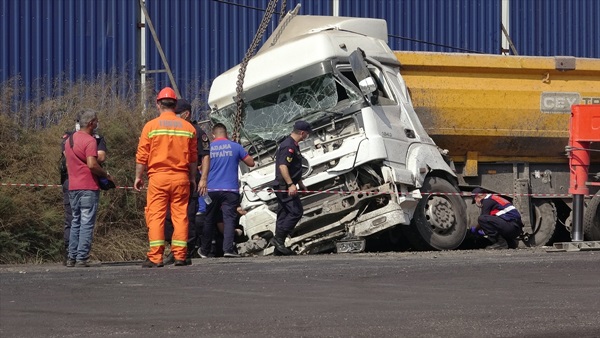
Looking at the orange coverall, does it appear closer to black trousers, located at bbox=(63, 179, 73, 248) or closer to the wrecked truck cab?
black trousers, located at bbox=(63, 179, 73, 248)

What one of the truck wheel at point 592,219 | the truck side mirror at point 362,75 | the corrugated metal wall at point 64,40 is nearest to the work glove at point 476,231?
the truck wheel at point 592,219

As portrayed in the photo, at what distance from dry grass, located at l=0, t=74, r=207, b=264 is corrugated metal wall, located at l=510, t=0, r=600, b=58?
939cm

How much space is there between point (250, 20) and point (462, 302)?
13385mm

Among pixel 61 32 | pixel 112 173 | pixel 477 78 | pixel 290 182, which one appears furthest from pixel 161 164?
pixel 61 32

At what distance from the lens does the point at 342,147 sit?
43.5ft

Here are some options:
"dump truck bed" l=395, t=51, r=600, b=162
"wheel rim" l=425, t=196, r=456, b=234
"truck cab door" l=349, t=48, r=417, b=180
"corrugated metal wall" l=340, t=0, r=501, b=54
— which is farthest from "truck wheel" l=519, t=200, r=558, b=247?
"corrugated metal wall" l=340, t=0, r=501, b=54

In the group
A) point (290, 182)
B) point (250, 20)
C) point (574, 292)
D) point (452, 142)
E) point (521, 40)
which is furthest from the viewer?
point (521, 40)

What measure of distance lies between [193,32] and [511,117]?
7087 mm

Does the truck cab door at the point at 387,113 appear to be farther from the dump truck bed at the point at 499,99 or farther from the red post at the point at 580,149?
the red post at the point at 580,149

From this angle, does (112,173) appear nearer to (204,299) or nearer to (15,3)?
(15,3)

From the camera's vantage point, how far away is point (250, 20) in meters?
20.9

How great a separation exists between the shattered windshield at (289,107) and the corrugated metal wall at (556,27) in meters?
10.3

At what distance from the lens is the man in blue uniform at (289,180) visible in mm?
12977

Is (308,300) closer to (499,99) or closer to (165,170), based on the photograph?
(165,170)
